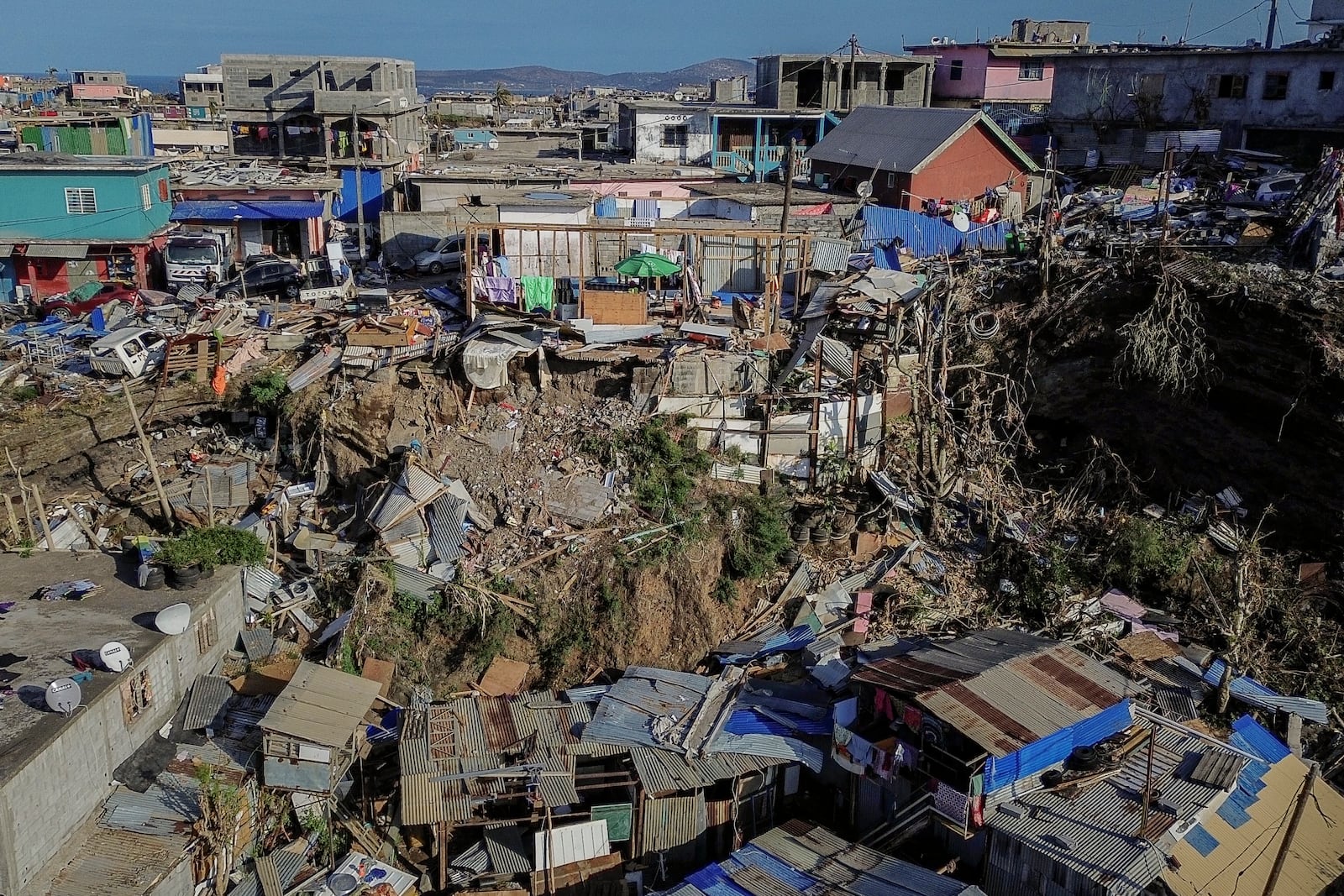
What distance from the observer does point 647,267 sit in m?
20.5

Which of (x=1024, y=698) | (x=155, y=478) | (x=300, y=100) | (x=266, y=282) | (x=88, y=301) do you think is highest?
(x=300, y=100)

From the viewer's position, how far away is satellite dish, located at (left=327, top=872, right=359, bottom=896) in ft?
43.1

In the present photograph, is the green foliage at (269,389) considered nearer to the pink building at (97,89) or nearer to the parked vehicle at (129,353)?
the parked vehicle at (129,353)

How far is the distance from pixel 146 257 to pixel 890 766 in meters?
22.8

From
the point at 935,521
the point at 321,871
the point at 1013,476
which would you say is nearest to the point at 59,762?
the point at 321,871

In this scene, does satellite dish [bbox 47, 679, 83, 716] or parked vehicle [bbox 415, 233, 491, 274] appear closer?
satellite dish [bbox 47, 679, 83, 716]

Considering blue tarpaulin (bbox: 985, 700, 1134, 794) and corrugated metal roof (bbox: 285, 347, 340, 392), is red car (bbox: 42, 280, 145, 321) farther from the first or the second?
blue tarpaulin (bbox: 985, 700, 1134, 794)

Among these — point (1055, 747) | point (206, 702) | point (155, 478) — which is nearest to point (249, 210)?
point (155, 478)

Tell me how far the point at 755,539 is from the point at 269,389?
915 centimetres

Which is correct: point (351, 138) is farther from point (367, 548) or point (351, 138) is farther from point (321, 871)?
point (321, 871)

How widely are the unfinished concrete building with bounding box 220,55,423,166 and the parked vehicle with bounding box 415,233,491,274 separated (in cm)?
1530

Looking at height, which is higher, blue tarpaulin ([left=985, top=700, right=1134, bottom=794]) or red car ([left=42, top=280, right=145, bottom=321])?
red car ([left=42, top=280, right=145, bottom=321])

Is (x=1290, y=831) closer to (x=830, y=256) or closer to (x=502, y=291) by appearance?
(x=830, y=256)

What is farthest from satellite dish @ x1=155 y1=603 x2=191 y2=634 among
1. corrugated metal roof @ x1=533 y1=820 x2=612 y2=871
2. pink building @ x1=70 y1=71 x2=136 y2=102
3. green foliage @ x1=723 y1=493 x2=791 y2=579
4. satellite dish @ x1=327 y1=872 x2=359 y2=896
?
pink building @ x1=70 y1=71 x2=136 y2=102
